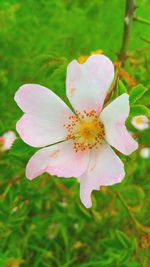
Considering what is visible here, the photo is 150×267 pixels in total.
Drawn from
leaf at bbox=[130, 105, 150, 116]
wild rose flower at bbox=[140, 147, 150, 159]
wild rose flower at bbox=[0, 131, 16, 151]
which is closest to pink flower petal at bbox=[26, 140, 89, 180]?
leaf at bbox=[130, 105, 150, 116]

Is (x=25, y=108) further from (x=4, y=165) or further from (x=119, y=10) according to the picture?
(x=119, y=10)

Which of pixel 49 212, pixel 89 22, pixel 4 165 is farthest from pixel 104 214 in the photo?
pixel 89 22

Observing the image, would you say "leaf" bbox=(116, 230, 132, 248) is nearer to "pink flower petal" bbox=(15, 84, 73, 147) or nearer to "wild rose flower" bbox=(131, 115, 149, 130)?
"wild rose flower" bbox=(131, 115, 149, 130)

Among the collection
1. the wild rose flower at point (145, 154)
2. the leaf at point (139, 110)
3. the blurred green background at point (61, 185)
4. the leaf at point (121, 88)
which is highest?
the leaf at point (121, 88)

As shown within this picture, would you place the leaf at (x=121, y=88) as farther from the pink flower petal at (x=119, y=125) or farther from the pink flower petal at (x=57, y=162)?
the pink flower petal at (x=57, y=162)

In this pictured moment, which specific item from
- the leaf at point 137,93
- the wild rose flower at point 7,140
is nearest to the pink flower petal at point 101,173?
the leaf at point 137,93

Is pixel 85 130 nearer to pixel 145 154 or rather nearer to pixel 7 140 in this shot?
pixel 7 140
